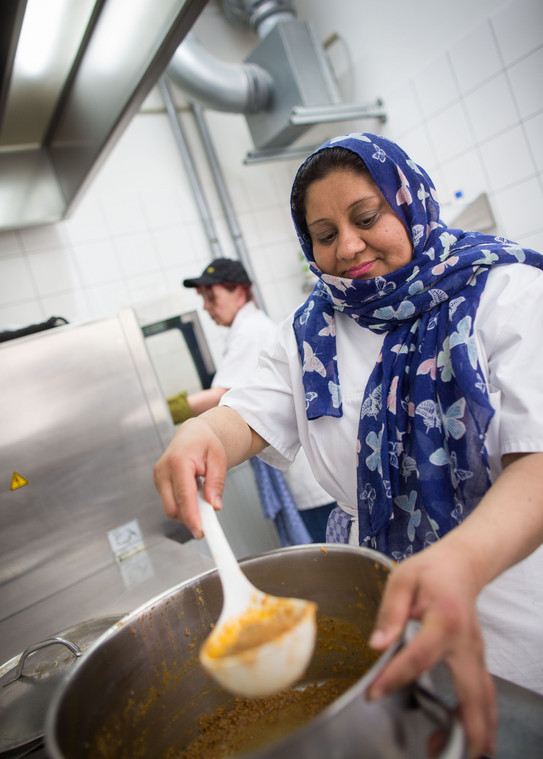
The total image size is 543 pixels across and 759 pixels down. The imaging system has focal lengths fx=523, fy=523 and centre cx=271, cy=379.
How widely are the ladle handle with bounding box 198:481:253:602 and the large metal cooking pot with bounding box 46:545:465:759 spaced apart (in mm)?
Result: 85

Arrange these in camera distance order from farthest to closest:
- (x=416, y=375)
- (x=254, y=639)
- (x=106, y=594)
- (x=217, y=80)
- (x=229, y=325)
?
(x=217, y=80), (x=229, y=325), (x=106, y=594), (x=416, y=375), (x=254, y=639)

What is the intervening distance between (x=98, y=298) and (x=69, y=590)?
1.95 meters

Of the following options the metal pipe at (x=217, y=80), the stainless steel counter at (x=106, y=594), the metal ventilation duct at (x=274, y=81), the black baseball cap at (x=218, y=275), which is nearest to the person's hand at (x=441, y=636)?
the stainless steel counter at (x=106, y=594)

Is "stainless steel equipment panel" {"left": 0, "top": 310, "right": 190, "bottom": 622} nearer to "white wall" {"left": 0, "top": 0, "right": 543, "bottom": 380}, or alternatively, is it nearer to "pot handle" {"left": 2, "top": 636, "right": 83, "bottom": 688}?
"pot handle" {"left": 2, "top": 636, "right": 83, "bottom": 688}

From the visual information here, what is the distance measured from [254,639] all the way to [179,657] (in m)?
0.25

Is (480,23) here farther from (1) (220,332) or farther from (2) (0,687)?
(2) (0,687)

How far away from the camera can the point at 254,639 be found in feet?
1.77

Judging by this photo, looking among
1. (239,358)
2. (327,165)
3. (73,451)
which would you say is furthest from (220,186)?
(327,165)

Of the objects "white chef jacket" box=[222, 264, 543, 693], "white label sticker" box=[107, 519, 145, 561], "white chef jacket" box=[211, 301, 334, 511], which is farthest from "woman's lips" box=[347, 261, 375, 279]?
"white chef jacket" box=[211, 301, 334, 511]

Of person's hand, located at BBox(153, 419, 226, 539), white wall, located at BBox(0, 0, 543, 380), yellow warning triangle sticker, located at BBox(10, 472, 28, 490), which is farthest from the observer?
white wall, located at BBox(0, 0, 543, 380)

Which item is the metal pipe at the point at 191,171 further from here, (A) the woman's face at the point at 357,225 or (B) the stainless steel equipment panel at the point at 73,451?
(A) the woman's face at the point at 357,225

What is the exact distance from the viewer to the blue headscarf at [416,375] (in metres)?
0.79

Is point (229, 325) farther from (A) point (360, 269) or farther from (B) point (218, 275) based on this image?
(A) point (360, 269)

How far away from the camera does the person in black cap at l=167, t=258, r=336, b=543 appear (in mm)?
2236
